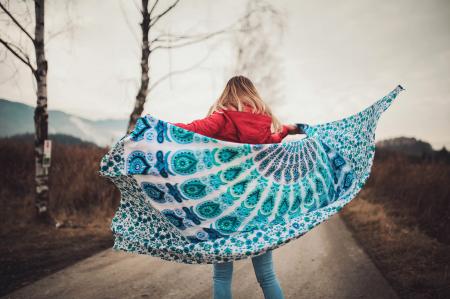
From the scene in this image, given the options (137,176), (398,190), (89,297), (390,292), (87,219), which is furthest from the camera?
(398,190)

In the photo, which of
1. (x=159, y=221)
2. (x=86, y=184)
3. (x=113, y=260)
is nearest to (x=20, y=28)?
(x=86, y=184)

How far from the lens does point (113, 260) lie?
12.8 feet

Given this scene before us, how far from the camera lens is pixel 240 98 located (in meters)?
1.95

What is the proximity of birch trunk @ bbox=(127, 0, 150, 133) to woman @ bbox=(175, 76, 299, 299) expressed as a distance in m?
4.19

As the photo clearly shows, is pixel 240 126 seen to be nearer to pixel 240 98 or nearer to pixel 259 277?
pixel 240 98

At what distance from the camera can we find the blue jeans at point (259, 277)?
1845 millimetres

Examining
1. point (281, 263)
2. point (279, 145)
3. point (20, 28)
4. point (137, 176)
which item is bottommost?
point (281, 263)

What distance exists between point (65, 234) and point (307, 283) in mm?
4239

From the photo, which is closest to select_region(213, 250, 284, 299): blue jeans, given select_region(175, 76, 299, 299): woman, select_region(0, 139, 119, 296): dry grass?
select_region(175, 76, 299, 299): woman

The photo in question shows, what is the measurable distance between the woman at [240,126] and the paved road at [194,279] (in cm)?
123

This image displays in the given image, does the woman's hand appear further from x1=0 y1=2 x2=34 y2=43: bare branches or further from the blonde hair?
x1=0 y1=2 x2=34 y2=43: bare branches

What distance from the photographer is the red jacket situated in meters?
1.89

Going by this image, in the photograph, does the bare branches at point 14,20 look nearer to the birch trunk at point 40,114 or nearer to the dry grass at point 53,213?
the birch trunk at point 40,114

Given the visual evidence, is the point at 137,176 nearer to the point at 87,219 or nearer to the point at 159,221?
the point at 159,221
